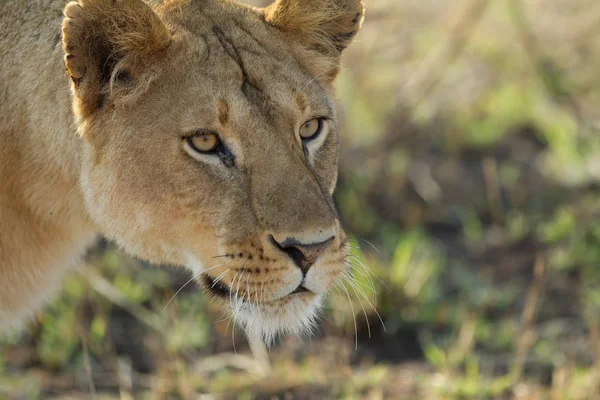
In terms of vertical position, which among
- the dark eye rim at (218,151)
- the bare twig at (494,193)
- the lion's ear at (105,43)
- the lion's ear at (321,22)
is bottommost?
the bare twig at (494,193)

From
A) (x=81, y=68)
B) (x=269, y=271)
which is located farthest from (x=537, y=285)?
(x=81, y=68)

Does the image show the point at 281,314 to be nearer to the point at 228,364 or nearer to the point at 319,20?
the point at 319,20

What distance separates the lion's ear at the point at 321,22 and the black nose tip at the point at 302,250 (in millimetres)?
812

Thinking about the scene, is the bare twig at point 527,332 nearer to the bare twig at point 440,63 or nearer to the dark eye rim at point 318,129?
the dark eye rim at point 318,129

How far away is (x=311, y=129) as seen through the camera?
3096 mm

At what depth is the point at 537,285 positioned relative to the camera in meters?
4.88

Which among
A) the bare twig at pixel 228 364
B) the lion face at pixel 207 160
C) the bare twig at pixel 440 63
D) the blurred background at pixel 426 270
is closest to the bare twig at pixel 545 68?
the blurred background at pixel 426 270

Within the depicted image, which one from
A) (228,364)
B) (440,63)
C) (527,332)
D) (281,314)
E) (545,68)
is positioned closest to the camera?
(281,314)

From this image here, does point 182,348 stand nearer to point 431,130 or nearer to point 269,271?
point 269,271

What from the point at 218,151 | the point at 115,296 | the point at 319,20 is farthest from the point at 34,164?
the point at 115,296

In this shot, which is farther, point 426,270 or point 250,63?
point 426,270

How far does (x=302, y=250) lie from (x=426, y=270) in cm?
238

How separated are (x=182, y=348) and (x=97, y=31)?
6.38ft

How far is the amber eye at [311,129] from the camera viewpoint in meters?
3.07
